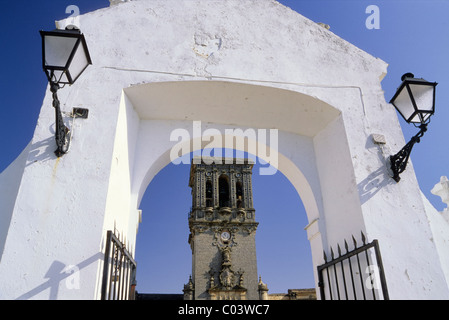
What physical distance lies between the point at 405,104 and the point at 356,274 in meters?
1.69

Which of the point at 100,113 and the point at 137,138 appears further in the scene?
the point at 137,138

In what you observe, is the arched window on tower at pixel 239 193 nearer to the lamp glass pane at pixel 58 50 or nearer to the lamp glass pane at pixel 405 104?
the lamp glass pane at pixel 405 104

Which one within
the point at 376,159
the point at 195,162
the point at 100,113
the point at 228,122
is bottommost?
the point at 376,159

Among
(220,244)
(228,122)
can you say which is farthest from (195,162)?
(228,122)

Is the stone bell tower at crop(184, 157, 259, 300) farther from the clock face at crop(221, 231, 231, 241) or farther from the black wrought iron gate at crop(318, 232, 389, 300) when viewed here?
the black wrought iron gate at crop(318, 232, 389, 300)

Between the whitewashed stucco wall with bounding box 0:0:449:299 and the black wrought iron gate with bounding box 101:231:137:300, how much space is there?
0.08 meters

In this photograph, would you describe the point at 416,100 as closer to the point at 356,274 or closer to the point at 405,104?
the point at 405,104

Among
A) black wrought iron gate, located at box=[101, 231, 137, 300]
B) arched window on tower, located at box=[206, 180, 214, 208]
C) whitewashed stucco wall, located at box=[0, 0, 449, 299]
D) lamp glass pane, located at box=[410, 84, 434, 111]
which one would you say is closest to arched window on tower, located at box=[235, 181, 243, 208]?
arched window on tower, located at box=[206, 180, 214, 208]

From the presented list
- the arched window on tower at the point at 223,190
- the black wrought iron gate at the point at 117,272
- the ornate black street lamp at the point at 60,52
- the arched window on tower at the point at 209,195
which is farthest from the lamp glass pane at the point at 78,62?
the arched window on tower at the point at 223,190

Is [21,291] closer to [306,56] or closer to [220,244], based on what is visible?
[306,56]

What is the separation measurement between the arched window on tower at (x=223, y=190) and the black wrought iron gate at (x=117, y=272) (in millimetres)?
32810

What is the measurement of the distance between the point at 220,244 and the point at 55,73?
32.5 meters

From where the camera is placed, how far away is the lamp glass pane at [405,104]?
363 cm

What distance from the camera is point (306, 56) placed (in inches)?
176
